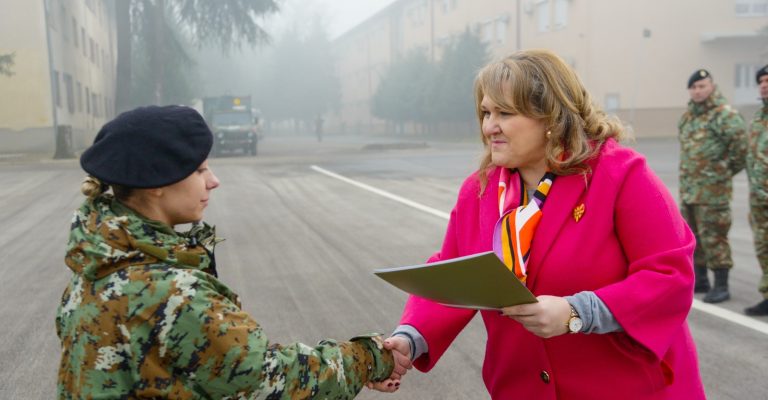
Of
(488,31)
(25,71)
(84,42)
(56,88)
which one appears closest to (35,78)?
(25,71)

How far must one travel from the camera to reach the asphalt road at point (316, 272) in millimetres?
4699

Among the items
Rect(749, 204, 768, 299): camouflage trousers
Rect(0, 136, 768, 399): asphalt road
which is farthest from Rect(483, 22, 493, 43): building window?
Rect(749, 204, 768, 299): camouflage trousers

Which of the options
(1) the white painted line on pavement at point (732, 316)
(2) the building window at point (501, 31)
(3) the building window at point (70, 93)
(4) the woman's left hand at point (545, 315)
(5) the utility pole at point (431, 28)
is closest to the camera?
(4) the woman's left hand at point (545, 315)

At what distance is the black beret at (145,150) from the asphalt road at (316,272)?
2.83m

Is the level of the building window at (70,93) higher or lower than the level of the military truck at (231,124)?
higher

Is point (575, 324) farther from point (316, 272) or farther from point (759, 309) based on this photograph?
point (316, 272)

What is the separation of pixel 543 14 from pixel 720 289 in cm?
4262

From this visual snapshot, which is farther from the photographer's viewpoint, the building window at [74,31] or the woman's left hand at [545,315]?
the building window at [74,31]

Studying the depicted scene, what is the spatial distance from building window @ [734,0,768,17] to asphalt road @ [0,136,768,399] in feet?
98.0

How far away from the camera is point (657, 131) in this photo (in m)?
42.0

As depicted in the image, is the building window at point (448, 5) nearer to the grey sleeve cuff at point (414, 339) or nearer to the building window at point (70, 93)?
the building window at point (70, 93)

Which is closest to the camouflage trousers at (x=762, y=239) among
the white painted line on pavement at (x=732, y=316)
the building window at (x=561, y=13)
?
the white painted line on pavement at (x=732, y=316)

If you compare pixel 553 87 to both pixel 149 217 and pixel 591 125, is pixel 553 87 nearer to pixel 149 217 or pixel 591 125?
pixel 591 125

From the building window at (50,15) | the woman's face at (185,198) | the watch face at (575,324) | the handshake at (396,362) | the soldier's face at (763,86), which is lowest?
the handshake at (396,362)
